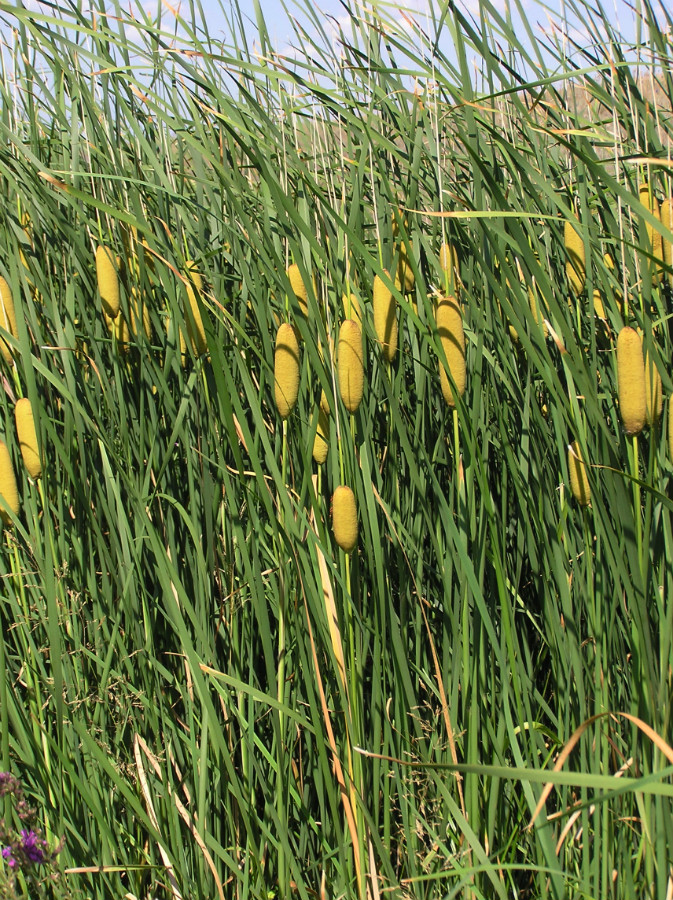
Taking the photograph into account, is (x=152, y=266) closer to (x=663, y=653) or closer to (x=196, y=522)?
(x=196, y=522)

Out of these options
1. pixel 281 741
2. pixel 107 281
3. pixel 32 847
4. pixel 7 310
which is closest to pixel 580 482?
pixel 281 741

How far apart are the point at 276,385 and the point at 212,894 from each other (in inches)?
44.9

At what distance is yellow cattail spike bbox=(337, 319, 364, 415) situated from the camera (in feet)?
4.25

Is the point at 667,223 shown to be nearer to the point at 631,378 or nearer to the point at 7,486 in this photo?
the point at 631,378

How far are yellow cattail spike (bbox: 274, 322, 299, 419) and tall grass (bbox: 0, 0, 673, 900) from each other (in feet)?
0.17

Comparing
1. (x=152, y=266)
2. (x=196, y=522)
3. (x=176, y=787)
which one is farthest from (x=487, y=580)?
(x=152, y=266)

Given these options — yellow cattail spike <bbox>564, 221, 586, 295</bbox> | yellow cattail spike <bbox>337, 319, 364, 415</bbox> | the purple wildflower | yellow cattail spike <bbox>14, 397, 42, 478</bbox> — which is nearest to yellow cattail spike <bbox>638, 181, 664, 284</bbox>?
yellow cattail spike <bbox>564, 221, 586, 295</bbox>

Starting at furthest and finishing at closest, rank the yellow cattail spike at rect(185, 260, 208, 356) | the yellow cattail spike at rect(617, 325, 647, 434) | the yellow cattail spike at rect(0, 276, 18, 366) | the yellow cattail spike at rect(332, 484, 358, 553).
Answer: the yellow cattail spike at rect(0, 276, 18, 366) < the yellow cattail spike at rect(185, 260, 208, 356) < the yellow cattail spike at rect(332, 484, 358, 553) < the yellow cattail spike at rect(617, 325, 647, 434)

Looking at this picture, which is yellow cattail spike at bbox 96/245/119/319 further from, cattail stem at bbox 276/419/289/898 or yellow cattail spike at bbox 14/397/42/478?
cattail stem at bbox 276/419/289/898

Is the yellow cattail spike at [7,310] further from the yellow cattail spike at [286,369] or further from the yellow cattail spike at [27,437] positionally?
the yellow cattail spike at [286,369]

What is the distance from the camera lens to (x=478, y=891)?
1.42m

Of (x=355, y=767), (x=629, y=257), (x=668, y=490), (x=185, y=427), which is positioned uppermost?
(x=629, y=257)

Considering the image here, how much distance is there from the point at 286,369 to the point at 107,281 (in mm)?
480

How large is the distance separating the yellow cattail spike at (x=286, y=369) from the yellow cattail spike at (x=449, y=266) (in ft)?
0.92
